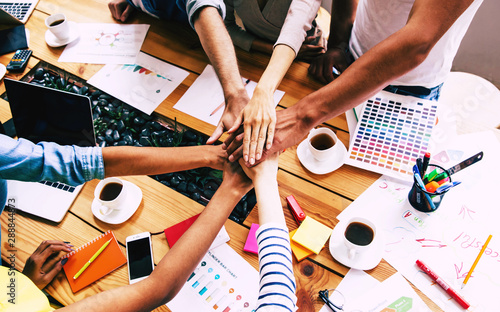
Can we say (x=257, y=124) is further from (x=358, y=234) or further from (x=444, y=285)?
(x=444, y=285)

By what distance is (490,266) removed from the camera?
3.05ft

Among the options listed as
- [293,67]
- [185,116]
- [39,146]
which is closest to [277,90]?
[293,67]

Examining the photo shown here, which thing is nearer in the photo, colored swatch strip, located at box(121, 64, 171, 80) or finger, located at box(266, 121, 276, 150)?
finger, located at box(266, 121, 276, 150)

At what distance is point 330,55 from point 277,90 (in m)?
0.27

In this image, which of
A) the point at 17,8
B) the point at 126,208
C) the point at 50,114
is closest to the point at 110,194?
the point at 126,208

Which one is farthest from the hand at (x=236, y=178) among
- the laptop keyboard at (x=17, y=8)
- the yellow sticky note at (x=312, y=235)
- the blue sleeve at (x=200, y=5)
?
the laptop keyboard at (x=17, y=8)

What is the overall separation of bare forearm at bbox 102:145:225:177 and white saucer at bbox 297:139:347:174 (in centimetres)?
30

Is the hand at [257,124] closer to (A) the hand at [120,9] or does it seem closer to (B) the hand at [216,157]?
(B) the hand at [216,157]

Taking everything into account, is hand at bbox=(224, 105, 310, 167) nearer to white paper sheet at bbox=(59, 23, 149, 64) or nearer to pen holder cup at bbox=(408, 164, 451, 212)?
pen holder cup at bbox=(408, 164, 451, 212)

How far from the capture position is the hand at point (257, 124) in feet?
3.63

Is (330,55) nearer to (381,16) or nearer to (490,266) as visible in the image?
(381,16)

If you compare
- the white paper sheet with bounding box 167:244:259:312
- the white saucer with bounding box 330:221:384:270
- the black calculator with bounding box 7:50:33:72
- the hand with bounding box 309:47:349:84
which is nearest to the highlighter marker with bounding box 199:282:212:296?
the white paper sheet with bounding box 167:244:259:312

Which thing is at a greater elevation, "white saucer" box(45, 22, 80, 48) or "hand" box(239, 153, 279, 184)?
"hand" box(239, 153, 279, 184)

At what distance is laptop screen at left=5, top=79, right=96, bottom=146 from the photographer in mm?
1126
